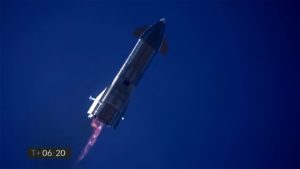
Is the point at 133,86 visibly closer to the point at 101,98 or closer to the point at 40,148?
the point at 101,98

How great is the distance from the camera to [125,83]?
425 inches

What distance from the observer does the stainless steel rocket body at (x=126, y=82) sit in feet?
34.5

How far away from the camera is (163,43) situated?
1172 centimetres

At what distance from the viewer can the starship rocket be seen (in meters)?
10.5

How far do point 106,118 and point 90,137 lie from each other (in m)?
3.84

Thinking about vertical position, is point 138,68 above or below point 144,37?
below

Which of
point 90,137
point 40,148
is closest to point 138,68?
Answer: point 90,137
